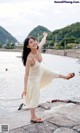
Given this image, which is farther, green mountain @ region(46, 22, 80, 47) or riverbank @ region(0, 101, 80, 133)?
green mountain @ region(46, 22, 80, 47)

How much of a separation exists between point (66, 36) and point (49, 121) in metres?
147

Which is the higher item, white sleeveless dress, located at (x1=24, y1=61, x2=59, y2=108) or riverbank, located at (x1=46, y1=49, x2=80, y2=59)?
Result: white sleeveless dress, located at (x1=24, y1=61, x2=59, y2=108)

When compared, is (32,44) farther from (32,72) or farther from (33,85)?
(33,85)

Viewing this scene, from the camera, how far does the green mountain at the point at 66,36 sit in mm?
146125

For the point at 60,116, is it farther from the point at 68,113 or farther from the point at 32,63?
the point at 32,63

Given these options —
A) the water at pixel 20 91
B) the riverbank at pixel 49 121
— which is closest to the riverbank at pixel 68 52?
the water at pixel 20 91

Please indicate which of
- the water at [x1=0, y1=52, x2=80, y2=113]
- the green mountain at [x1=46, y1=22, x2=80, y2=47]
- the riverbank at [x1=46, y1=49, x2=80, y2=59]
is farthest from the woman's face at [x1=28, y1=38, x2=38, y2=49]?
the green mountain at [x1=46, y1=22, x2=80, y2=47]

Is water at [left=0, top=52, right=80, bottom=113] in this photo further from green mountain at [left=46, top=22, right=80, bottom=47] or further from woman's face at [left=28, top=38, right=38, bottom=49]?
green mountain at [left=46, top=22, right=80, bottom=47]

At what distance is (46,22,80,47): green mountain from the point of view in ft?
479

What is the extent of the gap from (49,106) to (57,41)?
151773 millimetres

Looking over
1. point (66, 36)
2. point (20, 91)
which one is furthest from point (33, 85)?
point (66, 36)

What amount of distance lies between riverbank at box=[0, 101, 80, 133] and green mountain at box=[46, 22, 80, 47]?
135472mm

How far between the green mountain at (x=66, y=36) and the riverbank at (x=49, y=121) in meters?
135

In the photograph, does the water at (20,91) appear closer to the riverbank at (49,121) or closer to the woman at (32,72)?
the riverbank at (49,121)
